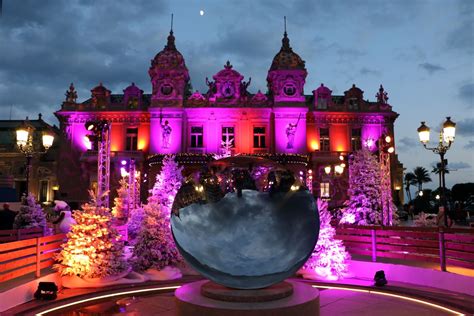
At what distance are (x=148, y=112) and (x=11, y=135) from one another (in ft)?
71.5

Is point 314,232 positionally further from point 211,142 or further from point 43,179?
point 43,179

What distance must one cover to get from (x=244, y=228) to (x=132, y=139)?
3840cm

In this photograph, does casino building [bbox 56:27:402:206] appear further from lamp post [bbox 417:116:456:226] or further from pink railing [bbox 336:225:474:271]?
pink railing [bbox 336:225:474:271]

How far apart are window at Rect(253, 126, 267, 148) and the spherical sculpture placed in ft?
115

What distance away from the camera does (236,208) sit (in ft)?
22.9

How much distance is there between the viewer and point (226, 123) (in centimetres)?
4209

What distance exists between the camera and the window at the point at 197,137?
138 ft

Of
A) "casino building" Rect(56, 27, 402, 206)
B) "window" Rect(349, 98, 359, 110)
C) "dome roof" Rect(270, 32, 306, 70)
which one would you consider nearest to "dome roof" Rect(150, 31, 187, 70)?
"casino building" Rect(56, 27, 402, 206)

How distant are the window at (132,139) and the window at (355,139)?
22.7m

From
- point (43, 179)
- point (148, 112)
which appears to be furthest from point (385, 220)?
point (43, 179)

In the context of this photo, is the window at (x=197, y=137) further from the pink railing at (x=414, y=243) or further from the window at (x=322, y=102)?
the pink railing at (x=414, y=243)

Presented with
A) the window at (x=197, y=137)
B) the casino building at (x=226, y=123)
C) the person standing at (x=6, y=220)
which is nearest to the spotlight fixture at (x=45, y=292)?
the person standing at (x=6, y=220)

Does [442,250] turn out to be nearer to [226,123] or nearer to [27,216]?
[27,216]

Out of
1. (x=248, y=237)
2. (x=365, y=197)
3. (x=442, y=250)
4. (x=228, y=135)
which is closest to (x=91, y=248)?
(x=248, y=237)
